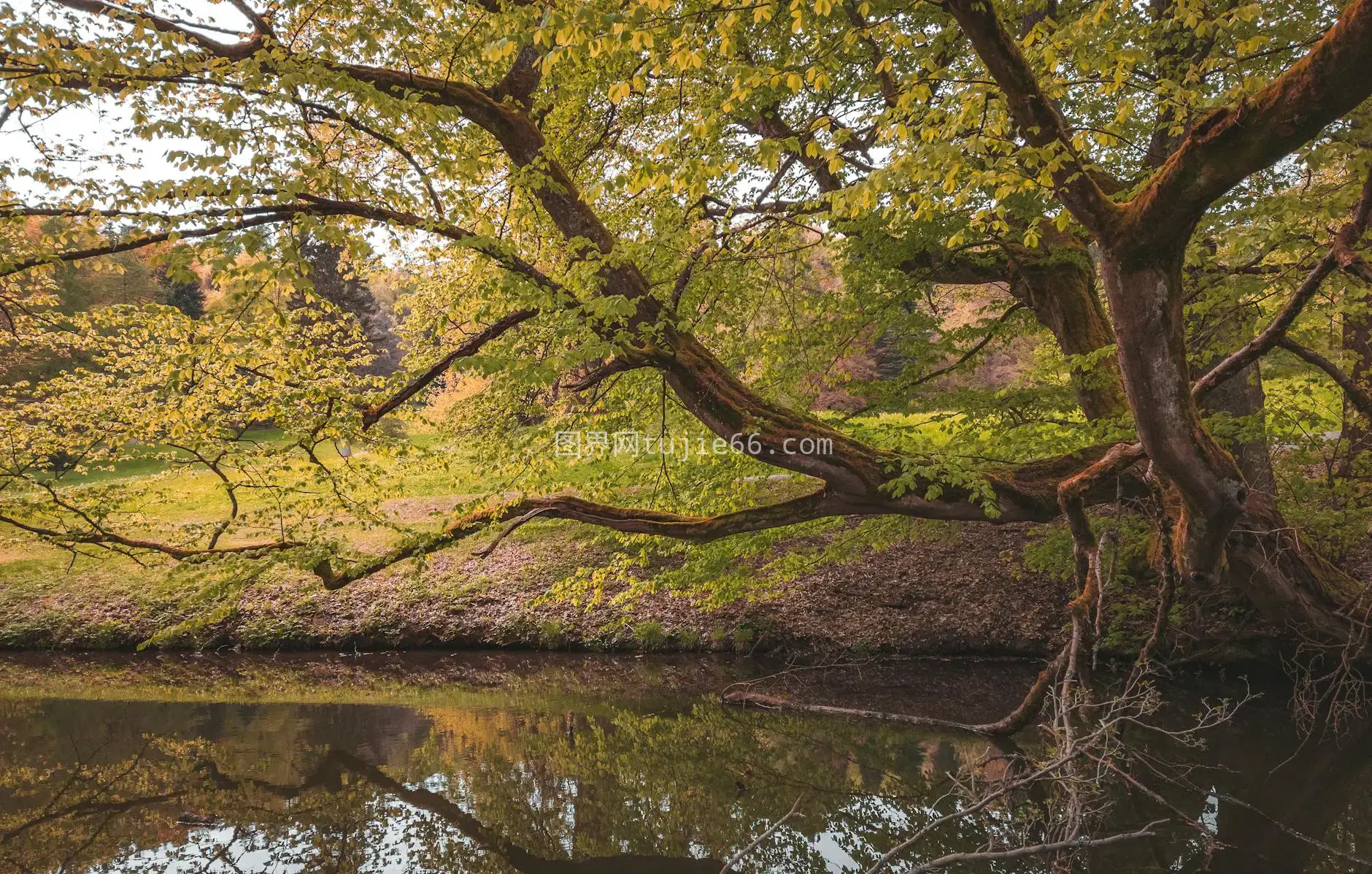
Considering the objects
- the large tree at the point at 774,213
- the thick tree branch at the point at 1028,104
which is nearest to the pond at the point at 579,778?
the large tree at the point at 774,213

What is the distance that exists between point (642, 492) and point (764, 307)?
2.71 metres

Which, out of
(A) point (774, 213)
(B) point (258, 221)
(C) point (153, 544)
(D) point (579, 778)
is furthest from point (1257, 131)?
(C) point (153, 544)

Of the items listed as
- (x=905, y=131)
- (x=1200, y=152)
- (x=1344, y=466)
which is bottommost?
(x=1344, y=466)

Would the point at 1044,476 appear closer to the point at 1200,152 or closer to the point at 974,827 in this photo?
the point at 974,827

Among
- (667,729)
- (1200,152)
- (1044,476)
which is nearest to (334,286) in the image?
(667,729)

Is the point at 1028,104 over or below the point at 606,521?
over

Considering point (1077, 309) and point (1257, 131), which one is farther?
point (1077, 309)

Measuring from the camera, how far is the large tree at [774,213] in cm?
412

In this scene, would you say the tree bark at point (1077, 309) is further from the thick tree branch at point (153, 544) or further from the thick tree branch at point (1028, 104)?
the thick tree branch at point (153, 544)

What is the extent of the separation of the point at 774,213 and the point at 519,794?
5.61 meters

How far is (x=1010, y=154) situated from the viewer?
412cm

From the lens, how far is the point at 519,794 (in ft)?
20.8

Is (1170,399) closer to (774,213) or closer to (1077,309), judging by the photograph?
(1077,309)

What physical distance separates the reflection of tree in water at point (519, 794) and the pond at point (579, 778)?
0.02 metres
